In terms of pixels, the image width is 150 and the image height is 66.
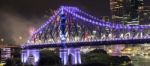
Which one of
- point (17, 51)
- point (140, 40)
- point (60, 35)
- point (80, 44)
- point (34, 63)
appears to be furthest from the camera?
point (17, 51)

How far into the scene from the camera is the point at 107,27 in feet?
223

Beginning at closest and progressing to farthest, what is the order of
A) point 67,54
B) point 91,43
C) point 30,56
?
point 91,43, point 67,54, point 30,56

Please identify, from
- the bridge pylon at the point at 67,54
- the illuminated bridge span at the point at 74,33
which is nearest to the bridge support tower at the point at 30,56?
the illuminated bridge span at the point at 74,33

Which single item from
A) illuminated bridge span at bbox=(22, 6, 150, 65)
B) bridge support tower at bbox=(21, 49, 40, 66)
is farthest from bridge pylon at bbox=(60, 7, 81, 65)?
bridge support tower at bbox=(21, 49, 40, 66)

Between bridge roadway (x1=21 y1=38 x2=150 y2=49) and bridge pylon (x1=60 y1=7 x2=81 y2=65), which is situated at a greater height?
bridge roadway (x1=21 y1=38 x2=150 y2=49)

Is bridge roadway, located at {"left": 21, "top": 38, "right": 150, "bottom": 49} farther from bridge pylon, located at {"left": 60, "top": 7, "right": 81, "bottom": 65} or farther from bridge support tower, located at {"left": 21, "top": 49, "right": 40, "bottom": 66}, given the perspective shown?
bridge pylon, located at {"left": 60, "top": 7, "right": 81, "bottom": 65}

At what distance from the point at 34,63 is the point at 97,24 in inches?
407

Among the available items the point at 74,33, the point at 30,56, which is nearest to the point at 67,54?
the point at 74,33

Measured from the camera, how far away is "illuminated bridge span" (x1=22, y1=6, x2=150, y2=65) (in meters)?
63.2

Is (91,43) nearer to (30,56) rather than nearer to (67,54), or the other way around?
(67,54)

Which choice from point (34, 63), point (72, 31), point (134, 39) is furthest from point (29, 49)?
point (134, 39)

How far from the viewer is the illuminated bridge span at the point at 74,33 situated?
63.2 metres

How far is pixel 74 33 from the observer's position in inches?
2665

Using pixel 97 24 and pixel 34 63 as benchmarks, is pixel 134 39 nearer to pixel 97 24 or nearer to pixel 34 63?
pixel 97 24
